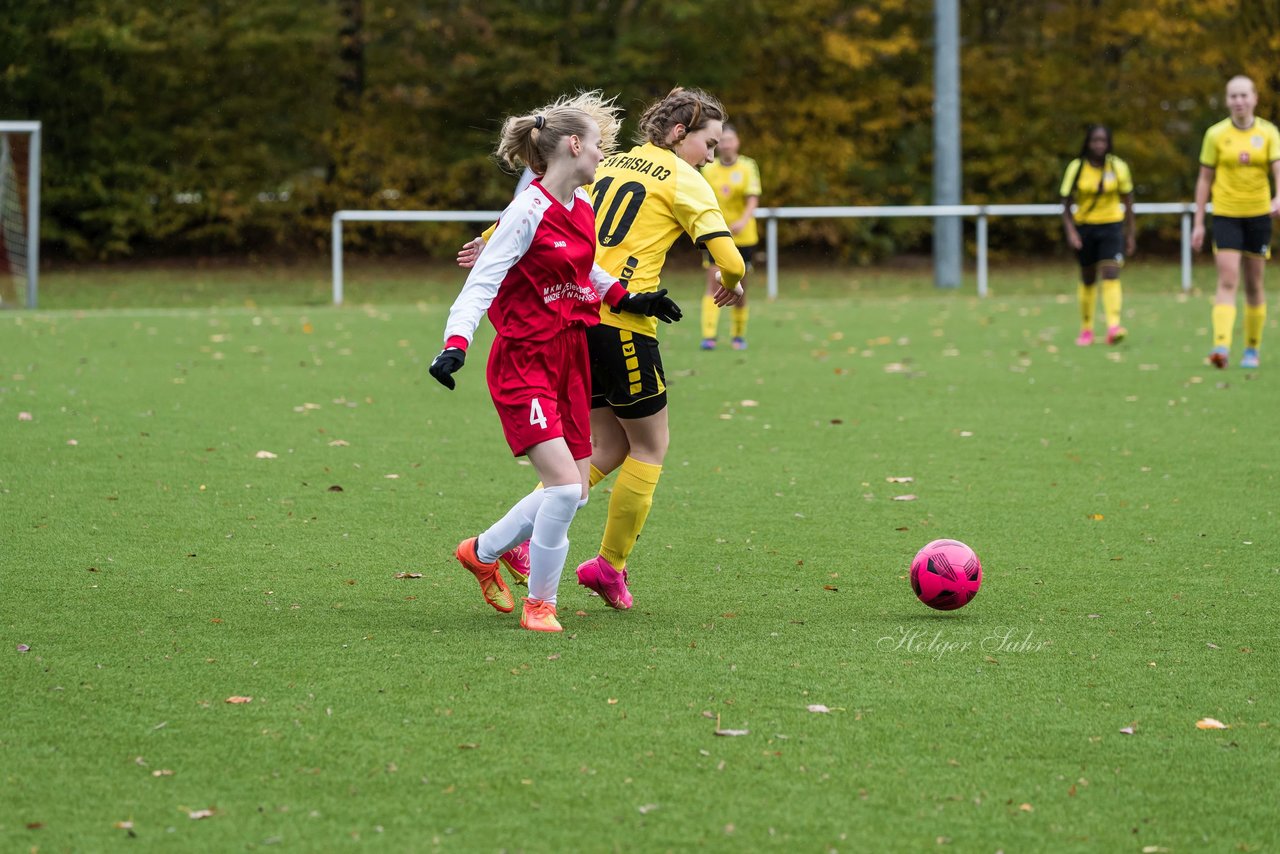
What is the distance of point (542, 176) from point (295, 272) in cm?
2221

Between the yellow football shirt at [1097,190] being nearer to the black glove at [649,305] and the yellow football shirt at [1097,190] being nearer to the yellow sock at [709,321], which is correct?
the yellow sock at [709,321]

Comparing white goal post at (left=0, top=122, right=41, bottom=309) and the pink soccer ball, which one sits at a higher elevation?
white goal post at (left=0, top=122, right=41, bottom=309)

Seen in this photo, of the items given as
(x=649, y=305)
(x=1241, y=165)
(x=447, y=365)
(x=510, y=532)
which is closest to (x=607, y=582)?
(x=510, y=532)

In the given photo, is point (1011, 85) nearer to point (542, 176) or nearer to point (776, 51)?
point (776, 51)

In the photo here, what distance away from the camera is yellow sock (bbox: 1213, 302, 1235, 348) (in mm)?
12094

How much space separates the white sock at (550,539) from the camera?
493cm

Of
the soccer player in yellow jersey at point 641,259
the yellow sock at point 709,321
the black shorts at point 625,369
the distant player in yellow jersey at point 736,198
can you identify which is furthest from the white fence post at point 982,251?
the black shorts at point 625,369

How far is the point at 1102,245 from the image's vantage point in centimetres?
1441

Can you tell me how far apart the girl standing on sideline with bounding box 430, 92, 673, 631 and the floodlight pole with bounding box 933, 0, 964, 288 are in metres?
18.6

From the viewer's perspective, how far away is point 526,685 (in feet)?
14.2

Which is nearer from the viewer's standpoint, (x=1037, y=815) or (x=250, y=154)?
(x=1037, y=815)

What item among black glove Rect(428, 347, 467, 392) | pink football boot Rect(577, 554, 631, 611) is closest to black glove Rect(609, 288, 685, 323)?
→ black glove Rect(428, 347, 467, 392)

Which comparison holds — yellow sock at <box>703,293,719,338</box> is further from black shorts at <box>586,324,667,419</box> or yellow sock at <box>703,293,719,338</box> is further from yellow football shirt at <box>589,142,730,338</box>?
black shorts at <box>586,324,667,419</box>

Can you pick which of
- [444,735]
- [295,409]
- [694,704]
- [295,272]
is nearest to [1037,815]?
[694,704]
